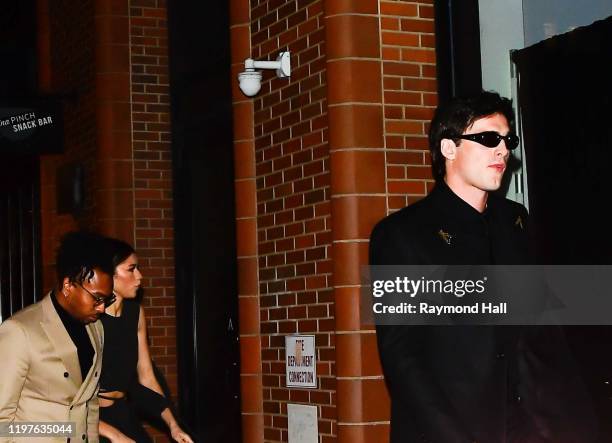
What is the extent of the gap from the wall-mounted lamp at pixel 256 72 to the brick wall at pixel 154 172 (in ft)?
12.3

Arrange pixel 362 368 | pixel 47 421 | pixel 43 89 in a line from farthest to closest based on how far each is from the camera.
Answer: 1. pixel 43 89
2. pixel 362 368
3. pixel 47 421

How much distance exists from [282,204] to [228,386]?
10.4 feet

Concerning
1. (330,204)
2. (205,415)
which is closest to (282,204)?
(330,204)

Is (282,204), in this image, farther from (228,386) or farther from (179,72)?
(179,72)

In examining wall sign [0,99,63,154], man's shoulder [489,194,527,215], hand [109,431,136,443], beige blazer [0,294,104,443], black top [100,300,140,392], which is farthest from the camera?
wall sign [0,99,63,154]

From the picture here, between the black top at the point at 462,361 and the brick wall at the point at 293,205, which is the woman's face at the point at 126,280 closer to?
the brick wall at the point at 293,205

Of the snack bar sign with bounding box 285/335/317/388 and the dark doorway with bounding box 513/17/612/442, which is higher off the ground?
the dark doorway with bounding box 513/17/612/442

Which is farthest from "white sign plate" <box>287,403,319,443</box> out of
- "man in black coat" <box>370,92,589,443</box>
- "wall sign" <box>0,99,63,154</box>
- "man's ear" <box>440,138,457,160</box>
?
"wall sign" <box>0,99,63,154</box>

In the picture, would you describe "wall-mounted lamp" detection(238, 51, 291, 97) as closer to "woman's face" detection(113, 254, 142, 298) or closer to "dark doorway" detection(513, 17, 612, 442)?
"woman's face" detection(113, 254, 142, 298)

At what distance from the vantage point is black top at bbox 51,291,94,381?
232 inches

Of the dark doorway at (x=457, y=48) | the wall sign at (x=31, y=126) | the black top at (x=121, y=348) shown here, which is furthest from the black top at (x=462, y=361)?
the wall sign at (x=31, y=126)

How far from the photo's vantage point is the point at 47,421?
18.7ft

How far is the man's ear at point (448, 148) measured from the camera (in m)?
5.36

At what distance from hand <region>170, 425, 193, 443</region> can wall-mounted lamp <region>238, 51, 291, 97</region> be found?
2290mm
